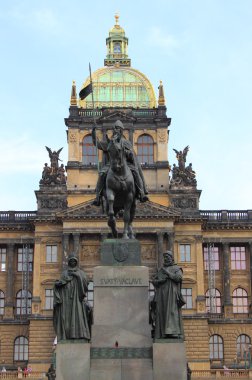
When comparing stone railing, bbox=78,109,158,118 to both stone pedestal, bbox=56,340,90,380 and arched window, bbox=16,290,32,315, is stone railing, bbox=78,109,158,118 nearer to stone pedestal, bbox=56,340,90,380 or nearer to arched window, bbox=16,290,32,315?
arched window, bbox=16,290,32,315

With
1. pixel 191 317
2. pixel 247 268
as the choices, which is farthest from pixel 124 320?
pixel 247 268

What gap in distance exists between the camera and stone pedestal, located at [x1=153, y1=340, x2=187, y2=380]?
1952 cm

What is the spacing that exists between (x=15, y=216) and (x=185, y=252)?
15779 millimetres

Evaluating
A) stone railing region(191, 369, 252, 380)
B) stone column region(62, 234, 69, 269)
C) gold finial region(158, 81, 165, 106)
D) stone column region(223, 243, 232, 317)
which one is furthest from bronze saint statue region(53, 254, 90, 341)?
gold finial region(158, 81, 165, 106)

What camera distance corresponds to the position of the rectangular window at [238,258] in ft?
254

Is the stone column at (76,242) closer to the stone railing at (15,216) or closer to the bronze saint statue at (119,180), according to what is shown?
the stone railing at (15,216)

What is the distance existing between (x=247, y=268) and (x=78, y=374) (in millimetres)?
59023

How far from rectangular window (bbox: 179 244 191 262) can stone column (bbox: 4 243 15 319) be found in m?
15.1

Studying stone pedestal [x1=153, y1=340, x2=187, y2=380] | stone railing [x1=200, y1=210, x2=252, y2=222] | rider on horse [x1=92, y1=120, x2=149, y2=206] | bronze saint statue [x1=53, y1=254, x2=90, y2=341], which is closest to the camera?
stone pedestal [x1=153, y1=340, x2=187, y2=380]

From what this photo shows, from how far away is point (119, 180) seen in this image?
838 inches

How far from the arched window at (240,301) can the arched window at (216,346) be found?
2.99m

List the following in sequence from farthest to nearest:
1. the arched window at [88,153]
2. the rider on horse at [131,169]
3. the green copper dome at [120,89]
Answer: the green copper dome at [120,89] → the arched window at [88,153] → the rider on horse at [131,169]

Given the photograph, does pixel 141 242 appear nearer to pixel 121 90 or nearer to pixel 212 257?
pixel 212 257

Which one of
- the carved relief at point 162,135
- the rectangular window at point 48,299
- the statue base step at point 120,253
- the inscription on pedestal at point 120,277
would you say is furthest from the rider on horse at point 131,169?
the carved relief at point 162,135
